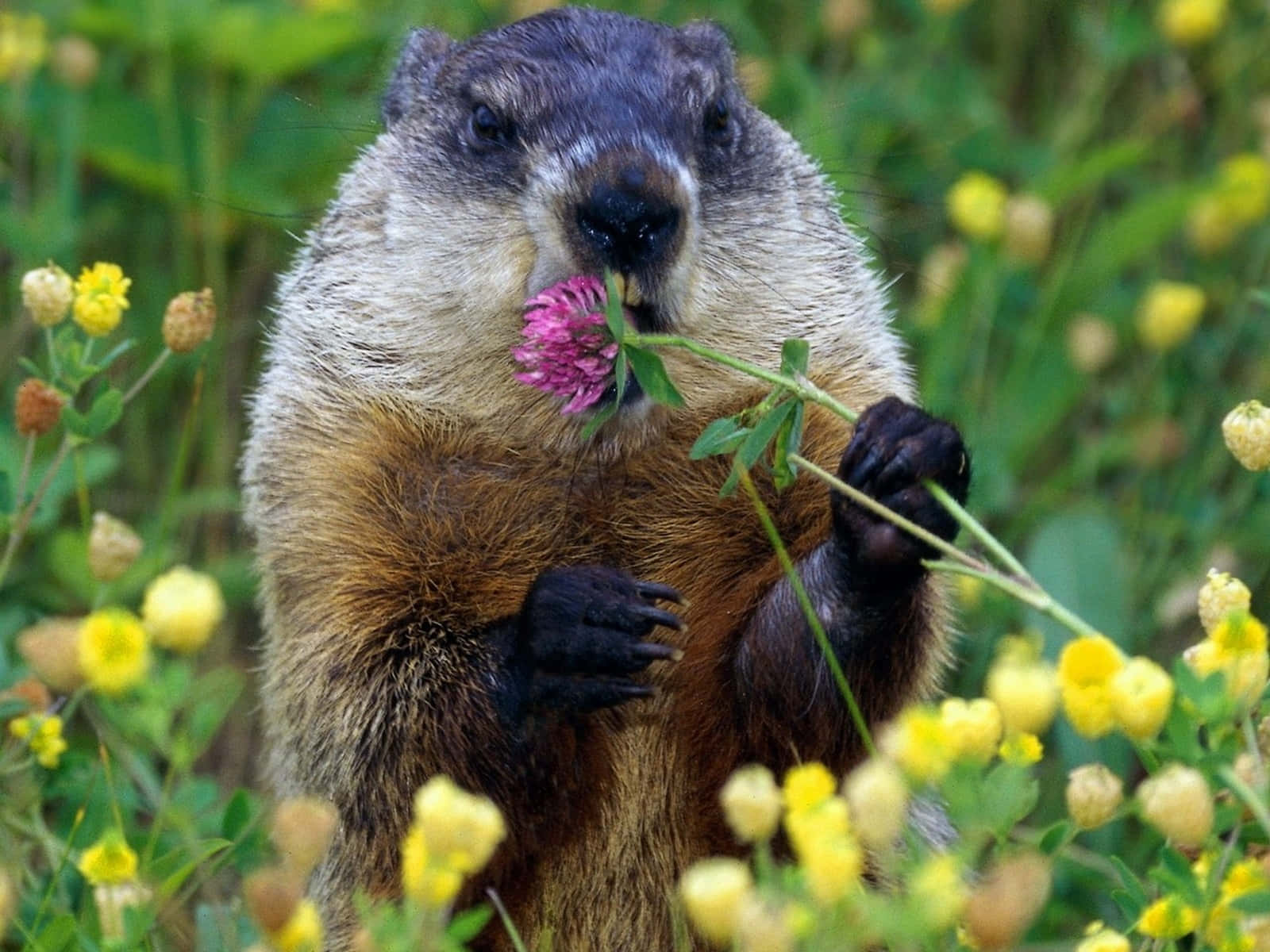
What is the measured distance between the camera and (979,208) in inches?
206

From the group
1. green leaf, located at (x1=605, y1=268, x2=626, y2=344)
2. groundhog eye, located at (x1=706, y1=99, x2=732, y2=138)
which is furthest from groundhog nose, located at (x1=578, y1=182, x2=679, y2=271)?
groundhog eye, located at (x1=706, y1=99, x2=732, y2=138)

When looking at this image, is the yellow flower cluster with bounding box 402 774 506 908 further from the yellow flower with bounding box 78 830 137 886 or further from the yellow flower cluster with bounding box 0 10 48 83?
the yellow flower cluster with bounding box 0 10 48 83

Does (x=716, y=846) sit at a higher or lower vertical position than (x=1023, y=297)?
lower

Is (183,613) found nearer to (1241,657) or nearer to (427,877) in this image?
(427,877)

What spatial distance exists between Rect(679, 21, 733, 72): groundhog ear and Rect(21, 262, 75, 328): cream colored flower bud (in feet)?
4.68

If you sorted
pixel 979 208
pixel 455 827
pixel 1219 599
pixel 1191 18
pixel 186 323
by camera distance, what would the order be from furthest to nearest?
1. pixel 1191 18
2. pixel 979 208
3. pixel 186 323
4. pixel 1219 599
5. pixel 455 827

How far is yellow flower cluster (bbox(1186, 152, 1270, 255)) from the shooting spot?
574 cm

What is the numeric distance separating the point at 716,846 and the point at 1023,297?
322cm

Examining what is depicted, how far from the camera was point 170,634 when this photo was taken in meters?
2.08

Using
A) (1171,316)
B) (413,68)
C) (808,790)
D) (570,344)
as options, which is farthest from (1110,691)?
(1171,316)

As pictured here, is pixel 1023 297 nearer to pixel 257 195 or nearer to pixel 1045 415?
pixel 1045 415

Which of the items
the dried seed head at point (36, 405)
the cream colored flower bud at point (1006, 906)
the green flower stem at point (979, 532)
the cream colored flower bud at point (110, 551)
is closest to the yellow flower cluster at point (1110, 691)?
the cream colored flower bud at point (1006, 906)

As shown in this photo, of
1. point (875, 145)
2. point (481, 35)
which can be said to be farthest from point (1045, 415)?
point (481, 35)

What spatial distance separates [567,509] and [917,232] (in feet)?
10.0
